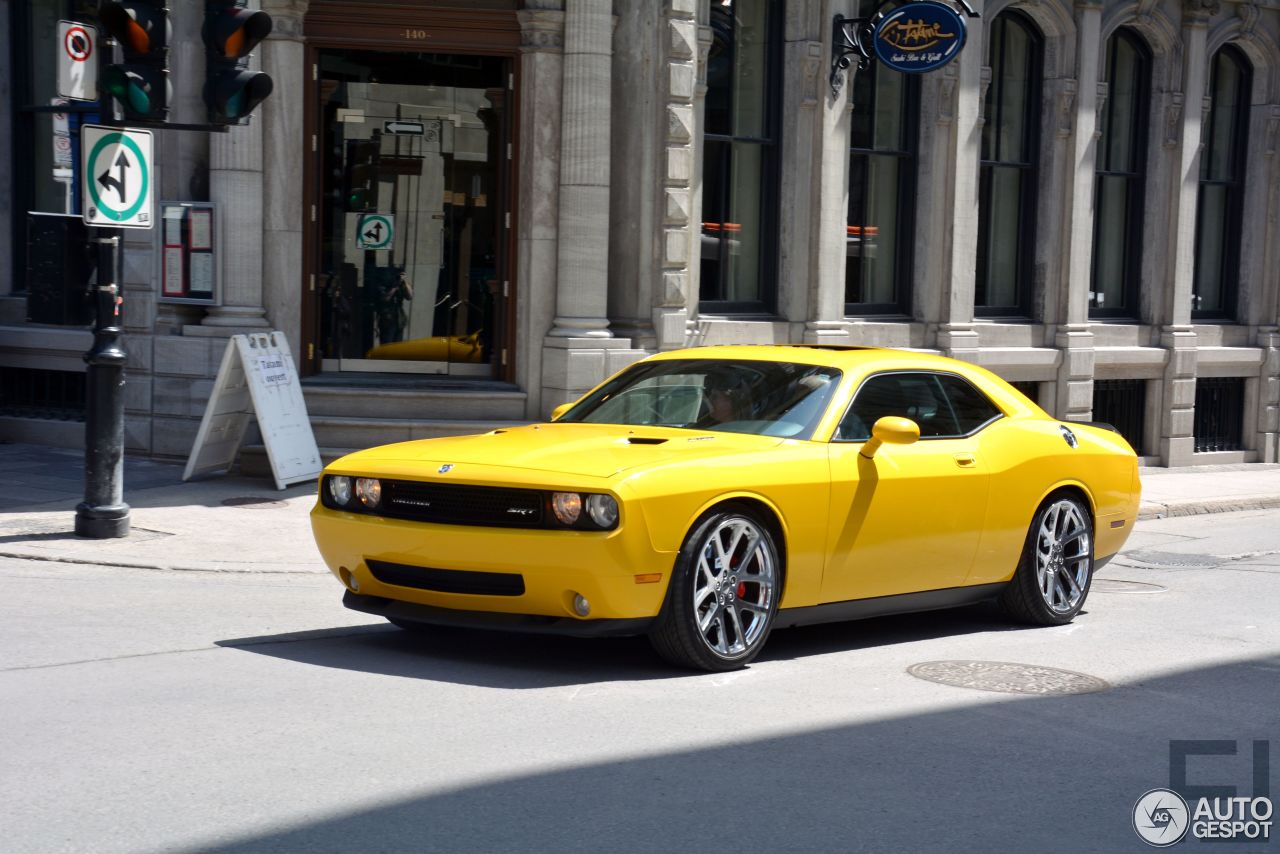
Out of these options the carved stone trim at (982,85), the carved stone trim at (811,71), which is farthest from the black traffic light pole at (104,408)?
the carved stone trim at (982,85)

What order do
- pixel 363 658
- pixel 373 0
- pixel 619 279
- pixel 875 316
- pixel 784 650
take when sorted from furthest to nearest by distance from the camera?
pixel 875 316
pixel 619 279
pixel 373 0
pixel 784 650
pixel 363 658

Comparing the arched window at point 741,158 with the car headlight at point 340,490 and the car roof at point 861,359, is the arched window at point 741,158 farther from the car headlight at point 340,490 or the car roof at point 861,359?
the car headlight at point 340,490

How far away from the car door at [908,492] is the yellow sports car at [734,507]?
11 mm

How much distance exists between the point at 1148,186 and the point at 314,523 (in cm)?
1692

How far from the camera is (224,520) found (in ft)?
41.2

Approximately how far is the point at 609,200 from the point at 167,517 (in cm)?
555

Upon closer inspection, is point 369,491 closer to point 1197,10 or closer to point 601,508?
point 601,508

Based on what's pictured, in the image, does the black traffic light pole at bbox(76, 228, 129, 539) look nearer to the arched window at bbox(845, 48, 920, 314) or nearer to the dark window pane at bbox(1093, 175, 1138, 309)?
the arched window at bbox(845, 48, 920, 314)

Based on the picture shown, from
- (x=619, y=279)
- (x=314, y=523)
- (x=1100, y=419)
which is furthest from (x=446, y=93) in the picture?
(x=1100, y=419)

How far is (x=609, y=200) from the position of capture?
16.2m

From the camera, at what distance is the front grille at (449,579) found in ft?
24.3

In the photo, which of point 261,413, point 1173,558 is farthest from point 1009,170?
point 261,413

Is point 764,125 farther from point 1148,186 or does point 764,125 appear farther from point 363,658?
point 363,658

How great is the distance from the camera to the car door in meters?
8.27
